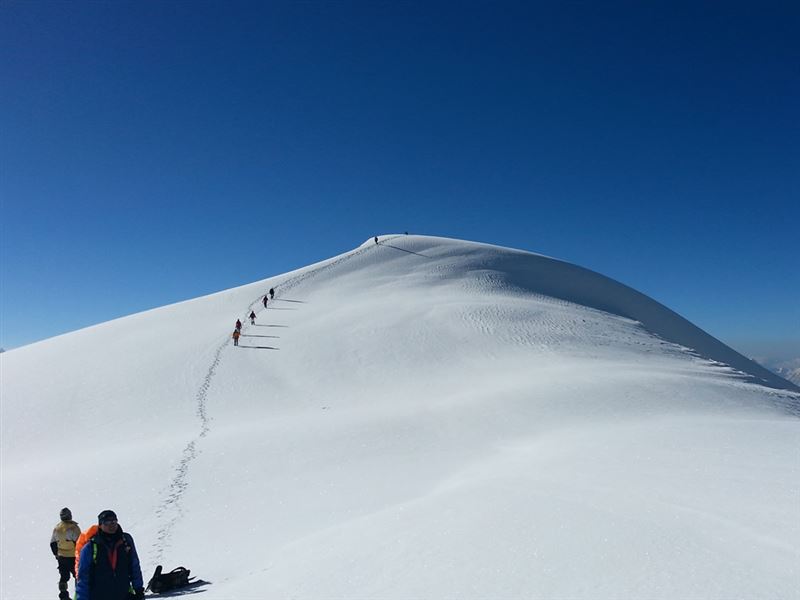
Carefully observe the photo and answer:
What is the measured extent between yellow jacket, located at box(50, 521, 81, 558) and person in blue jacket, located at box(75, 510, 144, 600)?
3.60m

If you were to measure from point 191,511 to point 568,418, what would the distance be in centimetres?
1036

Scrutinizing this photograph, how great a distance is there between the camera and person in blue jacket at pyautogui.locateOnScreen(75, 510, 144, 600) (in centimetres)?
543

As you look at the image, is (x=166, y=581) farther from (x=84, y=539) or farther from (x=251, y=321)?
(x=251, y=321)

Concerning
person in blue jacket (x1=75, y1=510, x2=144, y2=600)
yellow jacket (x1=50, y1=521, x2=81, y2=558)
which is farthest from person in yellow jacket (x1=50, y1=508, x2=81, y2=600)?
person in blue jacket (x1=75, y1=510, x2=144, y2=600)

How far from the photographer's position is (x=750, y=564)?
586cm

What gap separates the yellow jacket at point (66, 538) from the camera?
28.0 ft

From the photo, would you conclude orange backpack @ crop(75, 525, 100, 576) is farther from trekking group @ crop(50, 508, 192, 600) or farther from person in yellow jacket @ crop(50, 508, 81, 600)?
person in yellow jacket @ crop(50, 508, 81, 600)

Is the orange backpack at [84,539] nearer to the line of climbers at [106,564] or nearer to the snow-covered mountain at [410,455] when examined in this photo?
the line of climbers at [106,564]

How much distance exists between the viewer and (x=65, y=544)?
28.0ft

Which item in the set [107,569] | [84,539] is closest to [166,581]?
[107,569]

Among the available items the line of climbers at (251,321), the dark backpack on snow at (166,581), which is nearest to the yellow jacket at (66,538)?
the dark backpack on snow at (166,581)

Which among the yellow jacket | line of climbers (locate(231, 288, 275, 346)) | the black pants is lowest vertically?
the black pants

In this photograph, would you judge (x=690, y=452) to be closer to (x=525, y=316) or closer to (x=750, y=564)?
(x=750, y=564)

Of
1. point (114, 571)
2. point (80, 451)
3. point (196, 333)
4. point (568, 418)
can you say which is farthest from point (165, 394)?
point (114, 571)
